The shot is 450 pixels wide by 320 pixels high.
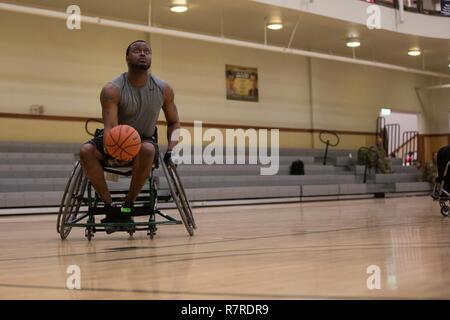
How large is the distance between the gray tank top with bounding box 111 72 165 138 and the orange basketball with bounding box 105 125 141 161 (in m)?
0.40

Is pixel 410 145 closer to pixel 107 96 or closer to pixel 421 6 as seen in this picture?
pixel 421 6

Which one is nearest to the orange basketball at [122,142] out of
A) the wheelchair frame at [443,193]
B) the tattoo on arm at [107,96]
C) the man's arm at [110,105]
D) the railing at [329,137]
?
the man's arm at [110,105]

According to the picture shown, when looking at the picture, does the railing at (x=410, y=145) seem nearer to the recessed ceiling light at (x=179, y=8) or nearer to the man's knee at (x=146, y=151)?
the recessed ceiling light at (x=179, y=8)

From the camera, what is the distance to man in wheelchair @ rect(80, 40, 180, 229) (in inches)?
160

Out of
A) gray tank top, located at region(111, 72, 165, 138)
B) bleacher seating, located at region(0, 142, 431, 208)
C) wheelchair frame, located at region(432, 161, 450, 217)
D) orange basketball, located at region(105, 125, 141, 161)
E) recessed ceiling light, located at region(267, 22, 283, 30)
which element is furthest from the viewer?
recessed ceiling light, located at region(267, 22, 283, 30)

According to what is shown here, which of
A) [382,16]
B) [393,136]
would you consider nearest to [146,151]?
[382,16]

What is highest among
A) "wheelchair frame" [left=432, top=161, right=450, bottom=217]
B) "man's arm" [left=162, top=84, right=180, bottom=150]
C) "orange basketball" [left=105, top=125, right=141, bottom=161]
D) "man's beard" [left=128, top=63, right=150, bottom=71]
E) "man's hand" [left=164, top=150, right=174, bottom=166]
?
"man's beard" [left=128, top=63, right=150, bottom=71]

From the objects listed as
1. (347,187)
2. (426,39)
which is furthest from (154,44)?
(426,39)

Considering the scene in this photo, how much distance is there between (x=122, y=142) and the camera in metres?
3.85

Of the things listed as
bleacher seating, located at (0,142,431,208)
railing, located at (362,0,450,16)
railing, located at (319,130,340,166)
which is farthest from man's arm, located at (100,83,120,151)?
railing, located at (319,130,340,166)

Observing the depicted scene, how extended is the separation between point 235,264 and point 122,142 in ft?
4.30

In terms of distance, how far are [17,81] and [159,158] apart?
7543mm

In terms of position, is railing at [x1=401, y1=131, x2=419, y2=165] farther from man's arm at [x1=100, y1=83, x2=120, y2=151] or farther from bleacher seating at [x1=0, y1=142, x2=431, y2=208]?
man's arm at [x1=100, y1=83, x2=120, y2=151]

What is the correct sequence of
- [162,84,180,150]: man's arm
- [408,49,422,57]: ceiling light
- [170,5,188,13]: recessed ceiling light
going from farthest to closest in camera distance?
[408,49,422,57]: ceiling light, [170,5,188,13]: recessed ceiling light, [162,84,180,150]: man's arm
